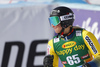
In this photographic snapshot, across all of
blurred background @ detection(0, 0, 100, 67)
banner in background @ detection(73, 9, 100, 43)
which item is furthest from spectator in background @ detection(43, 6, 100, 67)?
blurred background @ detection(0, 0, 100, 67)

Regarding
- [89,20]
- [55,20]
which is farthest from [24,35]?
[55,20]

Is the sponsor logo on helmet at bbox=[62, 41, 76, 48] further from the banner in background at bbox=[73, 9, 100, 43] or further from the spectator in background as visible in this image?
the banner in background at bbox=[73, 9, 100, 43]

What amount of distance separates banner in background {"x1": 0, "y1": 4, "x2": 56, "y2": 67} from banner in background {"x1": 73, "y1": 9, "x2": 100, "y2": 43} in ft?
2.23

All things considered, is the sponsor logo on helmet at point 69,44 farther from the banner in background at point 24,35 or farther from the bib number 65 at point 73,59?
the banner in background at point 24,35

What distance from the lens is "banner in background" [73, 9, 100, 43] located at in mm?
Result: 7262

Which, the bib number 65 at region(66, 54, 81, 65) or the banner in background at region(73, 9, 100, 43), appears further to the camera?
the banner in background at region(73, 9, 100, 43)

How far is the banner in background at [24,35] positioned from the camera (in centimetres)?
777

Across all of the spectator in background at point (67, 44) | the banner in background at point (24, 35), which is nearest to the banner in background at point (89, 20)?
the banner in background at point (24, 35)

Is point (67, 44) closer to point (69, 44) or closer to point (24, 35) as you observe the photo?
point (69, 44)

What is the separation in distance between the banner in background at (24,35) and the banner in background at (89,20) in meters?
0.68

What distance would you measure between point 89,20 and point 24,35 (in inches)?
59.7

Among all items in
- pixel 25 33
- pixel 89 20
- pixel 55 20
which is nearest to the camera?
pixel 55 20

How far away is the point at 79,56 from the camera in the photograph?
4.98 meters

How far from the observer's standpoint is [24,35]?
7.80 meters
